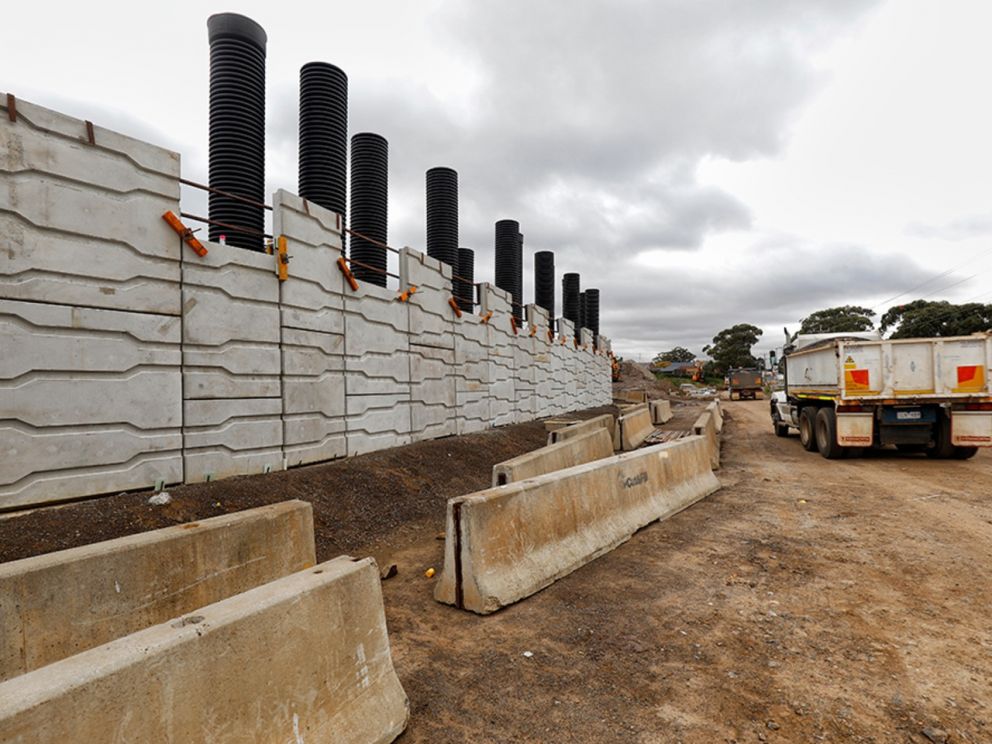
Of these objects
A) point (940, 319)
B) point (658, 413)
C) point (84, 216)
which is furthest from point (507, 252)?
point (940, 319)

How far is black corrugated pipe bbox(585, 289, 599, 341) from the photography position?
1324 inches

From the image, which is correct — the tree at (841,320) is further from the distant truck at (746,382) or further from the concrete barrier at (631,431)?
the concrete barrier at (631,431)

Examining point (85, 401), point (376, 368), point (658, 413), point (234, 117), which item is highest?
point (234, 117)

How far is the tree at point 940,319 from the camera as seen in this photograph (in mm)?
42156

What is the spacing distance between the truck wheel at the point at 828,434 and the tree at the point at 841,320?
6135cm

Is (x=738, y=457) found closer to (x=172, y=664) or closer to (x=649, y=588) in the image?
(x=649, y=588)

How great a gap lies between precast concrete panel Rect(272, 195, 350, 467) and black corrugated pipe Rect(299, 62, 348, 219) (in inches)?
40.4

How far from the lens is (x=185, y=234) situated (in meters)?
6.36

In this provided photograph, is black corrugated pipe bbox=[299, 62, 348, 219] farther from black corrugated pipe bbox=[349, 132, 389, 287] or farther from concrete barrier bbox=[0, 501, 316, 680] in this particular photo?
concrete barrier bbox=[0, 501, 316, 680]

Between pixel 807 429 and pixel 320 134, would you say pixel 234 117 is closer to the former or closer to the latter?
pixel 320 134

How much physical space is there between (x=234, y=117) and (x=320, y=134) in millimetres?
1788

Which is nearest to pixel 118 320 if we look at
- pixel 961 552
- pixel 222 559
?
pixel 222 559

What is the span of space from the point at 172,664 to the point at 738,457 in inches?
505

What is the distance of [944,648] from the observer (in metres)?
3.37
